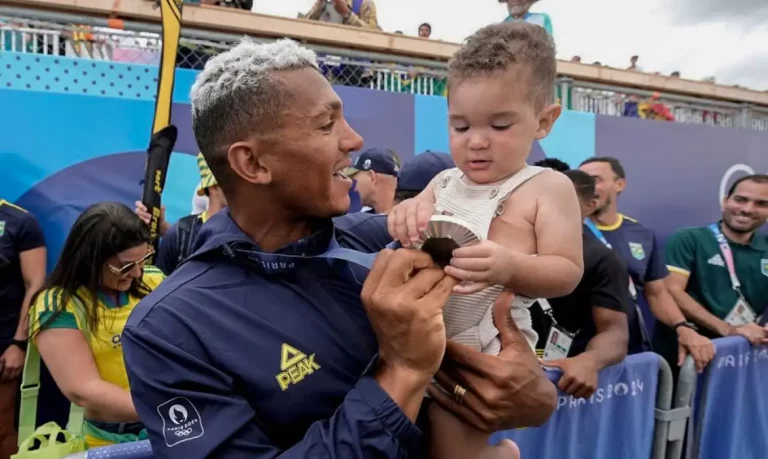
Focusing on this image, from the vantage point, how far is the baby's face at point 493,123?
1425mm

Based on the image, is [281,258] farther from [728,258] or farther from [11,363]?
[728,258]

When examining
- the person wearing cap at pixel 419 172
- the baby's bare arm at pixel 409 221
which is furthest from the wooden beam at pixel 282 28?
the baby's bare arm at pixel 409 221

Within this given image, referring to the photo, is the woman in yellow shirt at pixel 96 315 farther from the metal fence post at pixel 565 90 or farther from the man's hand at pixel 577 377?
the metal fence post at pixel 565 90

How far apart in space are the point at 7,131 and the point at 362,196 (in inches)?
89.9

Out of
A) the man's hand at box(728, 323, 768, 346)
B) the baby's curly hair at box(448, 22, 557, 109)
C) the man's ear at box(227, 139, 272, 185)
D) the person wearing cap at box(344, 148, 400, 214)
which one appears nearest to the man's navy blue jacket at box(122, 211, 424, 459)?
the man's ear at box(227, 139, 272, 185)

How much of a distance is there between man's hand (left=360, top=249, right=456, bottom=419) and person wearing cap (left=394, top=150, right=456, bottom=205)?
5.40 feet

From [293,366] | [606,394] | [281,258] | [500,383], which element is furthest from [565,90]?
[293,366]

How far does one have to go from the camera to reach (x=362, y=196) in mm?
3744

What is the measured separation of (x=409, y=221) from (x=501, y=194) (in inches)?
11.6

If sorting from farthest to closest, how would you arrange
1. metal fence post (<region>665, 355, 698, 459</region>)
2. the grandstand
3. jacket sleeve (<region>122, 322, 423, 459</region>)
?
1. metal fence post (<region>665, 355, 698, 459</region>)
2. the grandstand
3. jacket sleeve (<region>122, 322, 423, 459</region>)

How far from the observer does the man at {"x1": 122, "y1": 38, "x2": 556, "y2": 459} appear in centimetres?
105

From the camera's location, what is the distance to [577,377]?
7.22ft

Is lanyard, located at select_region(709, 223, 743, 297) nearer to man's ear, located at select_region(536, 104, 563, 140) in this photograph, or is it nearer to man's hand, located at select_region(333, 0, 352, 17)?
man's ear, located at select_region(536, 104, 563, 140)

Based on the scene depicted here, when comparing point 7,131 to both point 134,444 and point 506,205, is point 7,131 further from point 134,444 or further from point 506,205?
point 506,205
